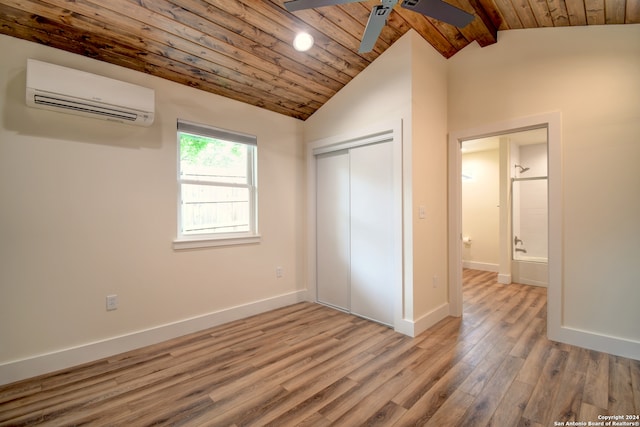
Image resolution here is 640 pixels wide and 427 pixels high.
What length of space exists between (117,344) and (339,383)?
1933 mm

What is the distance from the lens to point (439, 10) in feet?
6.01

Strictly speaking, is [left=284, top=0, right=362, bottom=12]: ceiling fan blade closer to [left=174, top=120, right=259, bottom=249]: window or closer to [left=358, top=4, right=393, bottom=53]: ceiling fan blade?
[left=358, top=4, right=393, bottom=53]: ceiling fan blade

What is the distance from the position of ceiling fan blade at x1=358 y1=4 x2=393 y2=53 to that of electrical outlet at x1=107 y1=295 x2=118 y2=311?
294 centimetres

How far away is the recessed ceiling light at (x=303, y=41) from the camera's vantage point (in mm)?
2598

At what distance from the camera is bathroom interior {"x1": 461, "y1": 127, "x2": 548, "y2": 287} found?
4.84 metres

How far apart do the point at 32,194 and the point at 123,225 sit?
622 millimetres

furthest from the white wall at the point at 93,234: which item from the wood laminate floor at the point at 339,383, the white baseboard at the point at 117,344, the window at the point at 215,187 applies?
the wood laminate floor at the point at 339,383

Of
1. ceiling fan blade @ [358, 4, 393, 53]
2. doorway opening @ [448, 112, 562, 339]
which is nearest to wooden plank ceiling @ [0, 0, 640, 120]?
ceiling fan blade @ [358, 4, 393, 53]

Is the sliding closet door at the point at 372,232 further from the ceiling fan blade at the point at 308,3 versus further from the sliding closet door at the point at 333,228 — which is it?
the ceiling fan blade at the point at 308,3

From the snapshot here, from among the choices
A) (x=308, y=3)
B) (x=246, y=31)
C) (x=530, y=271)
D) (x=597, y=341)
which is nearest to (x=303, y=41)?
(x=246, y=31)

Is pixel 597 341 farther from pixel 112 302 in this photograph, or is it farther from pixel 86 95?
pixel 86 95

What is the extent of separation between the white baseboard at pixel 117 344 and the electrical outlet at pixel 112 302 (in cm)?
26

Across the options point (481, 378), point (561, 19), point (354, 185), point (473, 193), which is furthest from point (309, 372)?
point (473, 193)

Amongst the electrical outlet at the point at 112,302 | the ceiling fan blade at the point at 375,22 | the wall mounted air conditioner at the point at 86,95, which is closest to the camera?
the ceiling fan blade at the point at 375,22
